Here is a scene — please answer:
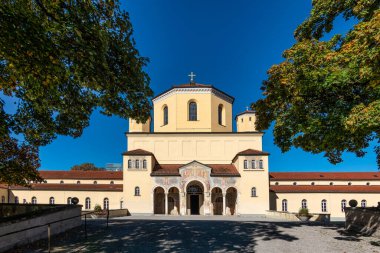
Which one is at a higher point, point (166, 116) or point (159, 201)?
point (166, 116)

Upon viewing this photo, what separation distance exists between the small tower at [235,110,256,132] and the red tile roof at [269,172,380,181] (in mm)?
8372

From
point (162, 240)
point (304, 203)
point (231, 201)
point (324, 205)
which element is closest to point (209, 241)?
point (162, 240)

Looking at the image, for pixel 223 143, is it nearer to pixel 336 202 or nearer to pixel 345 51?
pixel 336 202

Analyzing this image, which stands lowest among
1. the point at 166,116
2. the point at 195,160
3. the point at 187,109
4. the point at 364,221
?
the point at 364,221

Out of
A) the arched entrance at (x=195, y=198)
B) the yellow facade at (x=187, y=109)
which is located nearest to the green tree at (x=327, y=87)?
the arched entrance at (x=195, y=198)

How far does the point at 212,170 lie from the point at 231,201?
4899 mm

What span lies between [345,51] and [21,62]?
9524 mm

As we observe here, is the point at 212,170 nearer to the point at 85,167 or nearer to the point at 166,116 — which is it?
the point at 166,116

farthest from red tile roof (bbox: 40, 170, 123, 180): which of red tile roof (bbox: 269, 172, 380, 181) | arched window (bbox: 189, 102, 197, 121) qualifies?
red tile roof (bbox: 269, 172, 380, 181)

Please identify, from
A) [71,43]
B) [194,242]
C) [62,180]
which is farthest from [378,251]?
[62,180]

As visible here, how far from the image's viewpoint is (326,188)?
4184cm

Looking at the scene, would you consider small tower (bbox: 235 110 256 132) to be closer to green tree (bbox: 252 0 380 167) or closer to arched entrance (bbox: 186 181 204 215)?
arched entrance (bbox: 186 181 204 215)

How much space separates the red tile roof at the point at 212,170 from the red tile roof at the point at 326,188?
6.89 metres

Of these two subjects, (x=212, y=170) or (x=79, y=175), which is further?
(x=79, y=175)
